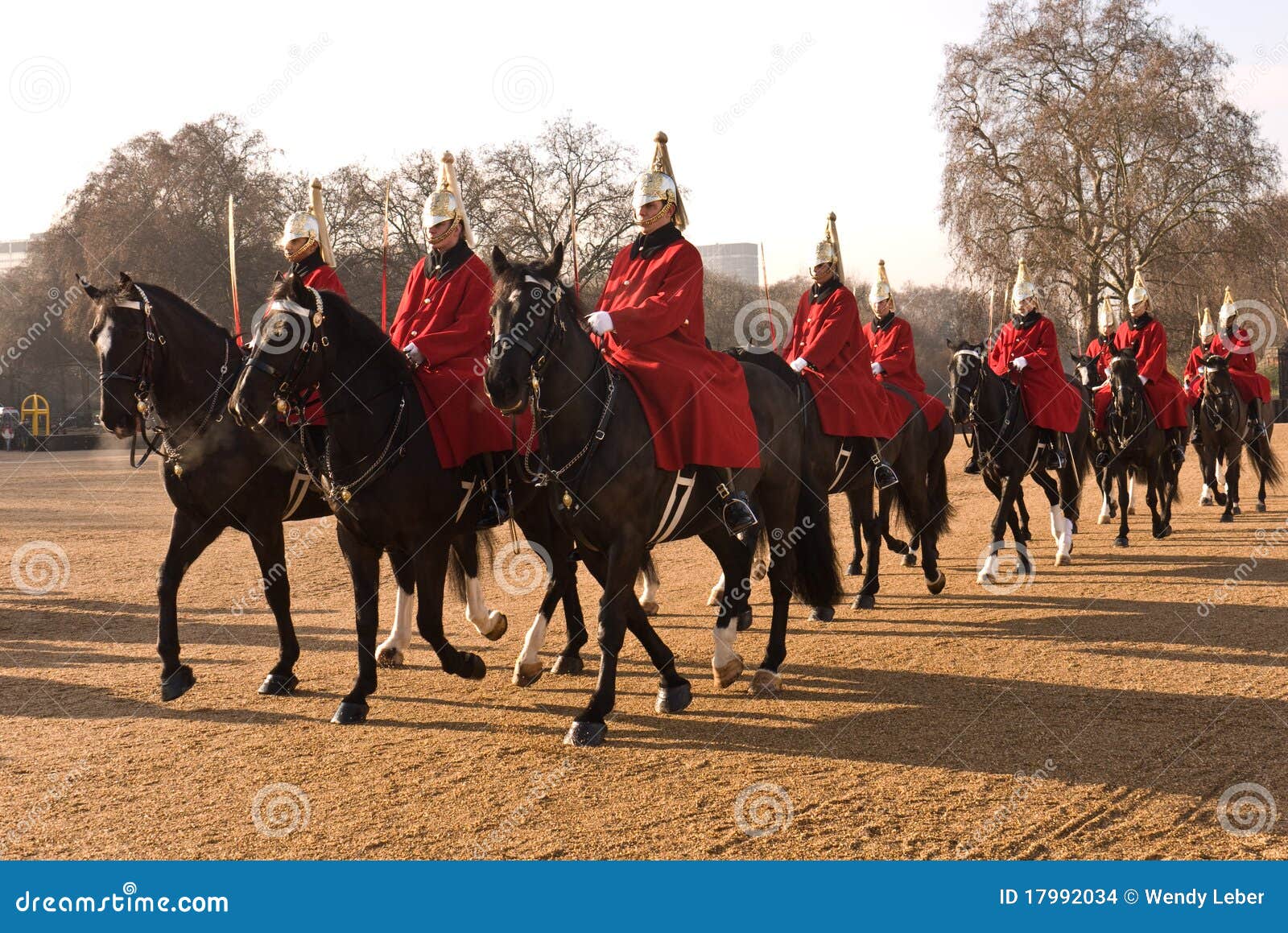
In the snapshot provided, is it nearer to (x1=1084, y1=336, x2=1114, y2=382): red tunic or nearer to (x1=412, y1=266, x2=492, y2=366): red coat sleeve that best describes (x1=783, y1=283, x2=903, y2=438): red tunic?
(x1=412, y1=266, x2=492, y2=366): red coat sleeve

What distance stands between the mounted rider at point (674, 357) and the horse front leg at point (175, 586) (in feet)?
8.64

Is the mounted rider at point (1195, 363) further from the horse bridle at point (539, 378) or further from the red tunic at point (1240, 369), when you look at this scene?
the horse bridle at point (539, 378)

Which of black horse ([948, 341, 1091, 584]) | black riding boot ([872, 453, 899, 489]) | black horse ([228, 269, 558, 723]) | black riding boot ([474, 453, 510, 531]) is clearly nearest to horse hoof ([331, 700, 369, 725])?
black horse ([228, 269, 558, 723])

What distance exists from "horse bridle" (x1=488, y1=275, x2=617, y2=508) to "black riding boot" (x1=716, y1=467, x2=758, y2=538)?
34.7 inches

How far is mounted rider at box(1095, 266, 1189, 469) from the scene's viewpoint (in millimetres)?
14227

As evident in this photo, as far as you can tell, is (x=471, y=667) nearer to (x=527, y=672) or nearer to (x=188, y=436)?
(x=527, y=672)

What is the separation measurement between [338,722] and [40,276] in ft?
171

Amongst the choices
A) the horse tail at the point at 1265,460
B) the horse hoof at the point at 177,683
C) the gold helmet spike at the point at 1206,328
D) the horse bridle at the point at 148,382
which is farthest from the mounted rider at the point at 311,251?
the gold helmet spike at the point at 1206,328

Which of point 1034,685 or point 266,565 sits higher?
point 266,565

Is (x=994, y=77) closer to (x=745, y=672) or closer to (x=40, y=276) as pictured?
(x=745, y=672)

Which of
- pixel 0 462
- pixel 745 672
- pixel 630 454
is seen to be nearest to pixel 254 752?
pixel 630 454

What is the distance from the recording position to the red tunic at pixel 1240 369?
16453mm

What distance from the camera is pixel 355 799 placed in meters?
5.10

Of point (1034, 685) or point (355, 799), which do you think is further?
point (1034, 685)
